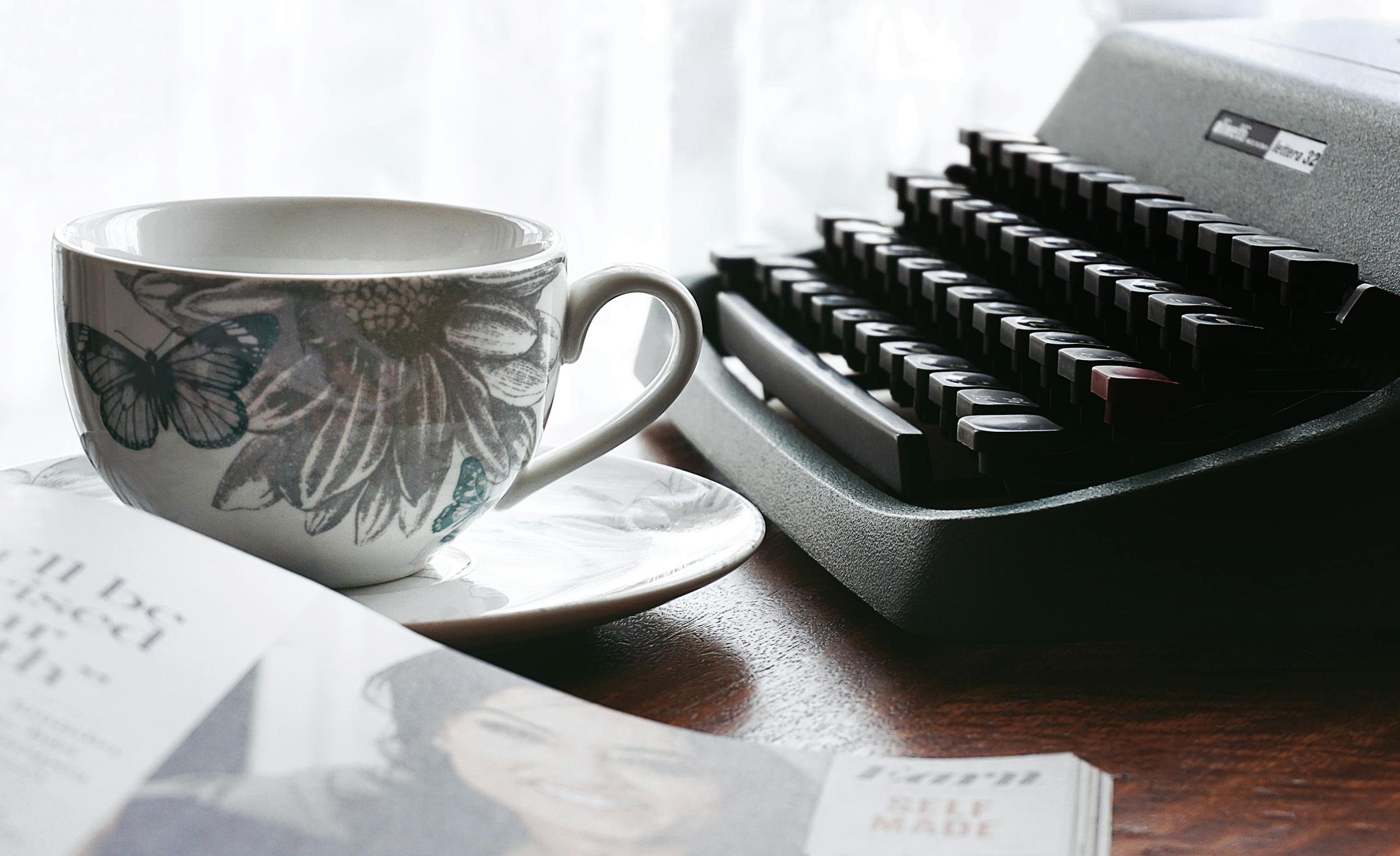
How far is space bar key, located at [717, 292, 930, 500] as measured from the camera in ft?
1.84

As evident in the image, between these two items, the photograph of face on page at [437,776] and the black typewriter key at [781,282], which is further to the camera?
the black typewriter key at [781,282]

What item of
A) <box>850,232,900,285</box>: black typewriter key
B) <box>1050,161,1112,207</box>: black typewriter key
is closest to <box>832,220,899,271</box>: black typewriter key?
<box>850,232,900,285</box>: black typewriter key

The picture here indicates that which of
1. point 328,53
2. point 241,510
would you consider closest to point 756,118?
point 328,53

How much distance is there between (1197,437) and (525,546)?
0.29m

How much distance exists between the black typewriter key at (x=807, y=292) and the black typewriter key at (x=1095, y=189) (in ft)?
0.48

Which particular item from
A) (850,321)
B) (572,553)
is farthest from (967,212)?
(572,553)

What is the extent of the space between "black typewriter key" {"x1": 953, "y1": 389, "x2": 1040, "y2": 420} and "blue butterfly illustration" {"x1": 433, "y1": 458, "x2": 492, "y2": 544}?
20 cm

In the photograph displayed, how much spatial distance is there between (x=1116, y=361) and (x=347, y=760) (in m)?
0.36

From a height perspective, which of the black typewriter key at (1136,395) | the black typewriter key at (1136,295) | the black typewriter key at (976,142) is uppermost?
the black typewriter key at (976,142)

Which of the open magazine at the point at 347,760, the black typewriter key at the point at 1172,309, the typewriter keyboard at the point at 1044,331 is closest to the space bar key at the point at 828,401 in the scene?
the typewriter keyboard at the point at 1044,331

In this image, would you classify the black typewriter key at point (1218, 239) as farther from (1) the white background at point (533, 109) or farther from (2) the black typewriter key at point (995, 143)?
(1) the white background at point (533, 109)

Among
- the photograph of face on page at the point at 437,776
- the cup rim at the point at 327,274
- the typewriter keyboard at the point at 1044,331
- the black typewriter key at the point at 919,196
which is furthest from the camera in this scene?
the black typewriter key at the point at 919,196

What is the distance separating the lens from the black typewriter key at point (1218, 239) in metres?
0.62

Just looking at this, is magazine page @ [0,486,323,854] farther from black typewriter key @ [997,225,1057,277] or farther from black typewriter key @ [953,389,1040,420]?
black typewriter key @ [997,225,1057,277]
